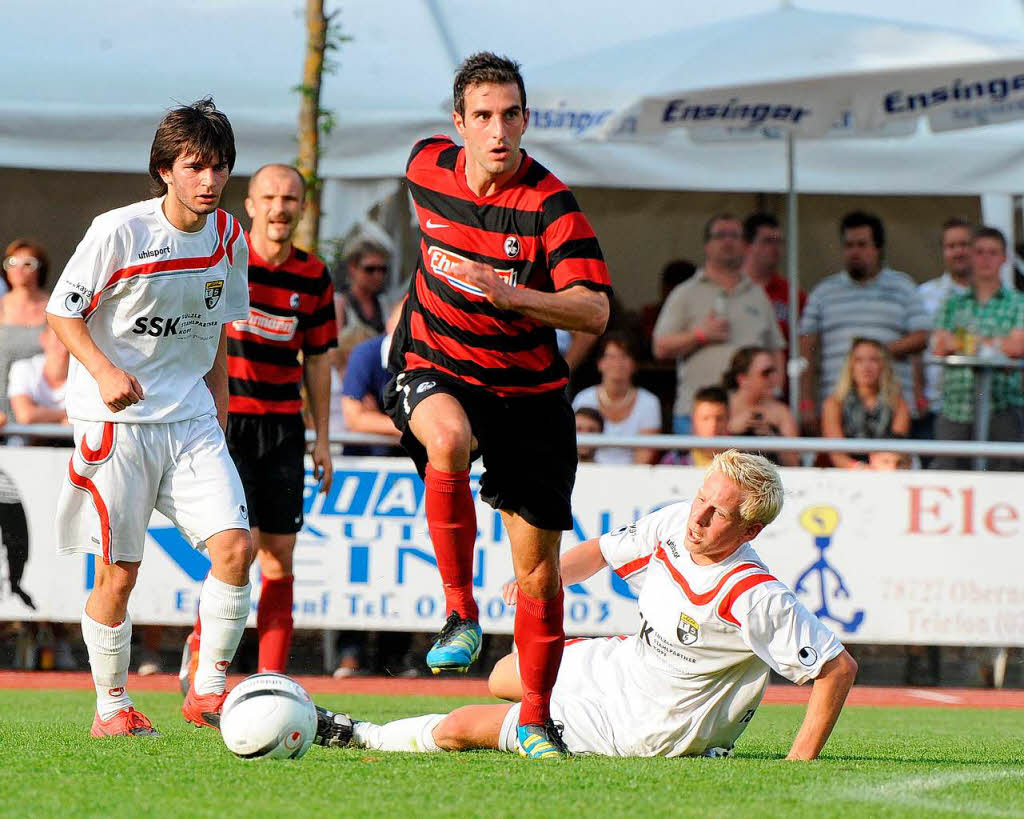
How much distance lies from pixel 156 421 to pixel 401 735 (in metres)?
1.43

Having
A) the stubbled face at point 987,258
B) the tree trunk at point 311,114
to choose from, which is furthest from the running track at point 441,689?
the tree trunk at point 311,114

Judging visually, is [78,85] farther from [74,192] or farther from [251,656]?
[251,656]

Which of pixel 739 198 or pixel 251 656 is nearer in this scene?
pixel 251 656

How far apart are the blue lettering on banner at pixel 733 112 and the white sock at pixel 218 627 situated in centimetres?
596

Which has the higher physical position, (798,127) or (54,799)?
(798,127)

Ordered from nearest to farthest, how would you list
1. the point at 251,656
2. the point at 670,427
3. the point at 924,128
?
the point at 251,656 → the point at 670,427 → the point at 924,128

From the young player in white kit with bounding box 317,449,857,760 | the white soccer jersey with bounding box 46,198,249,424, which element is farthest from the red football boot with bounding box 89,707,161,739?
the white soccer jersey with bounding box 46,198,249,424

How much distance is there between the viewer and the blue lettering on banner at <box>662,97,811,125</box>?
1055cm

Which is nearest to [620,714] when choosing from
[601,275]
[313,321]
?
[601,275]

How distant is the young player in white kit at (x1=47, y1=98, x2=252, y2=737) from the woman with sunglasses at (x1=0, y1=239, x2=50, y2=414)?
4.67 m

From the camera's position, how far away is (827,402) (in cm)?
1049

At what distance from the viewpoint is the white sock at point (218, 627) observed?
562 centimetres

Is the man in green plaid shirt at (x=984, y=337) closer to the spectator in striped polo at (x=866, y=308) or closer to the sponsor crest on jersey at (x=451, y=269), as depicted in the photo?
the spectator in striped polo at (x=866, y=308)

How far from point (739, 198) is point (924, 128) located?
1.70m
